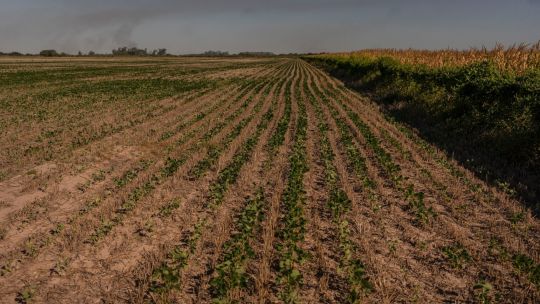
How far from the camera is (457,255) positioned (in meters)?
6.67

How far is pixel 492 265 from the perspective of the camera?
6465 mm

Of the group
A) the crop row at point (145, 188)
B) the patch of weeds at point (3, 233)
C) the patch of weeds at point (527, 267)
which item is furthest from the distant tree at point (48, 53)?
the patch of weeds at point (527, 267)

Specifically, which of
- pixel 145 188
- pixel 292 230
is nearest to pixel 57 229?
pixel 145 188

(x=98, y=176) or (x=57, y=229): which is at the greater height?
(x=98, y=176)

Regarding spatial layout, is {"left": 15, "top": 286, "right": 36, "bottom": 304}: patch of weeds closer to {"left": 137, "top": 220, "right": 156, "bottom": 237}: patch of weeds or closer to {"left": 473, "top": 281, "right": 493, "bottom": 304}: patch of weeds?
{"left": 137, "top": 220, "right": 156, "bottom": 237}: patch of weeds

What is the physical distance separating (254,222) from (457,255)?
3.63m

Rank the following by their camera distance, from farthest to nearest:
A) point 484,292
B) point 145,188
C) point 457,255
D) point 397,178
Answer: point 397,178 → point 145,188 → point 457,255 → point 484,292

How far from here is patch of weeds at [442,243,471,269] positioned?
254 inches

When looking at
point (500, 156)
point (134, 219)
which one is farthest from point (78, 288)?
point (500, 156)

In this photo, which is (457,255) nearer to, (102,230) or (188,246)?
(188,246)

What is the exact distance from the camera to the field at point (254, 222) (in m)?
5.76

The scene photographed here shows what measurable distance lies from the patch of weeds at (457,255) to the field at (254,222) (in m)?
0.03

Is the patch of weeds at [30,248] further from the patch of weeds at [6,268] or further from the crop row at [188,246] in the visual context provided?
the crop row at [188,246]

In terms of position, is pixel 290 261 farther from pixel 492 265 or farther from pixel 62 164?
pixel 62 164
